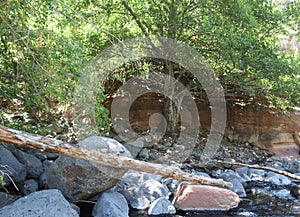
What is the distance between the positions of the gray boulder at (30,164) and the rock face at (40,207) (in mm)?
1359

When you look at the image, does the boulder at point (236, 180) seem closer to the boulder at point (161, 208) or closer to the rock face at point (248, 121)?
→ the boulder at point (161, 208)

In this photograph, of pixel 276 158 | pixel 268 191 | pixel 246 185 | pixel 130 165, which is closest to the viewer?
pixel 130 165

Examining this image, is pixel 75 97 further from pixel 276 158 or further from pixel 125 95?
pixel 276 158

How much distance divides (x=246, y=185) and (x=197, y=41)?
350 centimetres

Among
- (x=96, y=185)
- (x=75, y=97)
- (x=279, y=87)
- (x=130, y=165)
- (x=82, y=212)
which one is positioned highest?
(x=279, y=87)

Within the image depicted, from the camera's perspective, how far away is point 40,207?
313cm

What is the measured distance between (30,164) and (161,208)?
212 centimetres

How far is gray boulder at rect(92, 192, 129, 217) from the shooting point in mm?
3791

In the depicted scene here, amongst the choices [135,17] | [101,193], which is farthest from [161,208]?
[135,17]

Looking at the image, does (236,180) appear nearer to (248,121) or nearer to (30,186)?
(30,186)

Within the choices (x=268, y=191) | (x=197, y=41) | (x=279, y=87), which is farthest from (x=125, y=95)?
(x=268, y=191)

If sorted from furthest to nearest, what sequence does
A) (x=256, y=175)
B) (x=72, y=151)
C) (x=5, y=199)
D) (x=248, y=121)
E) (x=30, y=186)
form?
(x=248, y=121), (x=256, y=175), (x=30, y=186), (x=5, y=199), (x=72, y=151)

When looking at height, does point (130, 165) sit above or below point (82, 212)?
above

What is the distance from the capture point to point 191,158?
23.4 ft
